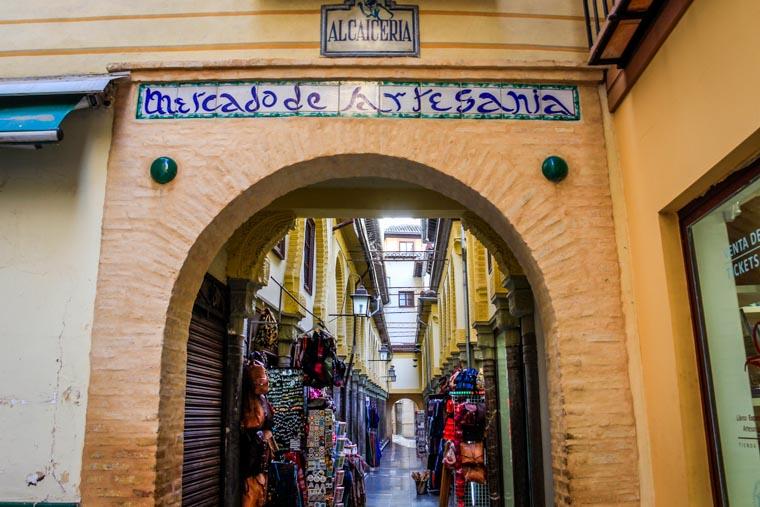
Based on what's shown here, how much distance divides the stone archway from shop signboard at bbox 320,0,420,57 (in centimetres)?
60

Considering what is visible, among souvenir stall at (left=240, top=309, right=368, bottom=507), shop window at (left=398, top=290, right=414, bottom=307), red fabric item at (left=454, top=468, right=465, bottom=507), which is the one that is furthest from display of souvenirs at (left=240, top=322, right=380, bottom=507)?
shop window at (left=398, top=290, right=414, bottom=307)

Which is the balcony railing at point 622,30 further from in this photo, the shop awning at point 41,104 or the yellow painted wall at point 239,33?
the shop awning at point 41,104

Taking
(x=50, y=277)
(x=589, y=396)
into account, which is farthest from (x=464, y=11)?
(x=50, y=277)

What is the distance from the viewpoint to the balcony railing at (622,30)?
A: 3674 mm

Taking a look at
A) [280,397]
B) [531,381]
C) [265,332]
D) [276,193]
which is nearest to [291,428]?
[280,397]

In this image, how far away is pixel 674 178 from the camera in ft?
12.1

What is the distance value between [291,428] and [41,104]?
4.72 m

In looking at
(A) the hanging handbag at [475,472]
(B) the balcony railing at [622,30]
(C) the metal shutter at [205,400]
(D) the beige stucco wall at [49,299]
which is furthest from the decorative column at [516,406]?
(D) the beige stucco wall at [49,299]

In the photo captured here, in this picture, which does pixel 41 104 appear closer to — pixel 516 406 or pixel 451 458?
pixel 516 406

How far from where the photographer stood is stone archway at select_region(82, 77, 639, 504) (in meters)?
4.16

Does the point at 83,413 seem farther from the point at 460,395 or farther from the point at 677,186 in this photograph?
the point at 460,395

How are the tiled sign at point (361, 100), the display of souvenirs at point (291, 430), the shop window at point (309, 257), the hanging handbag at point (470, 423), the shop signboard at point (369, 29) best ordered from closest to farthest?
1. the tiled sign at point (361, 100)
2. the shop signboard at point (369, 29)
3. the display of souvenirs at point (291, 430)
4. the hanging handbag at point (470, 423)
5. the shop window at point (309, 257)

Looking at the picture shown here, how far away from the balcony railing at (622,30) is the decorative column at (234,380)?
4.04 m

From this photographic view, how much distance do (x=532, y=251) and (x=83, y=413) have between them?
3.19 metres
